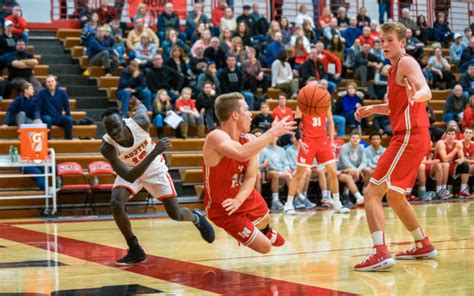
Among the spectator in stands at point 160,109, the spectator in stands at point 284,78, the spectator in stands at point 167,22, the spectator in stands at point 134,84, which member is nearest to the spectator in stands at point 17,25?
the spectator in stands at point 134,84

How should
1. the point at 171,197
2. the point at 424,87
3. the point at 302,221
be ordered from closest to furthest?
the point at 424,87 < the point at 171,197 < the point at 302,221

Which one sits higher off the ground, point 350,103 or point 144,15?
point 144,15

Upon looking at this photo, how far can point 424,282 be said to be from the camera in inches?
213

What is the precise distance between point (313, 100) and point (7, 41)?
7500 millimetres

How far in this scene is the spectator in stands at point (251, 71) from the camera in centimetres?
1709

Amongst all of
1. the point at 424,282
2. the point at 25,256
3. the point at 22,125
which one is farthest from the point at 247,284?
the point at 22,125

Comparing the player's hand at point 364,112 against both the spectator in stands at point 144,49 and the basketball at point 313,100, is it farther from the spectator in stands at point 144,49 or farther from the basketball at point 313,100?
the spectator in stands at point 144,49

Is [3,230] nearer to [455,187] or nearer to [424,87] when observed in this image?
[424,87]

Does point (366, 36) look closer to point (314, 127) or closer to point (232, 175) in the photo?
point (314, 127)

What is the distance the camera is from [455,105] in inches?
706

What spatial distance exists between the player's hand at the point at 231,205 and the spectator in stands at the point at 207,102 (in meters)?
9.69

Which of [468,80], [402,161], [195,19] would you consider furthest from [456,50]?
[402,161]

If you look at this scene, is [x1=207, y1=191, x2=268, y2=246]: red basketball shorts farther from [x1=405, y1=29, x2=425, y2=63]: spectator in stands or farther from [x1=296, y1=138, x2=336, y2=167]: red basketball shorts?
[x1=405, y1=29, x2=425, y2=63]: spectator in stands

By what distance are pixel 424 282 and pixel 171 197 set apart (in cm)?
253
